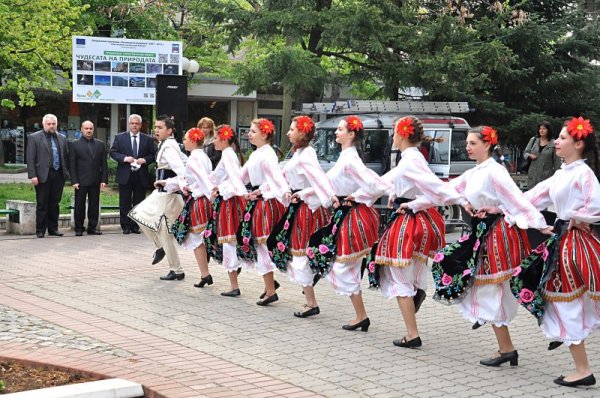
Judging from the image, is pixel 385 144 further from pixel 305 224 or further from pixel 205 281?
pixel 305 224

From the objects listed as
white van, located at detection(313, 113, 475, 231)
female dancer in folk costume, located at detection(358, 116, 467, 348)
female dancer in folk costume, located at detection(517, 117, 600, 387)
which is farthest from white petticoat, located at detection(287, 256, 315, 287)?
white van, located at detection(313, 113, 475, 231)

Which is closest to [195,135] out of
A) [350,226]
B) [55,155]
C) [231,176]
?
[231,176]

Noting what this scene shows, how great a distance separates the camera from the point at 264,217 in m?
9.88

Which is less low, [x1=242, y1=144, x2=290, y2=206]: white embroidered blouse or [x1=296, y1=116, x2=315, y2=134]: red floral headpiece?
[x1=296, y1=116, x2=315, y2=134]: red floral headpiece

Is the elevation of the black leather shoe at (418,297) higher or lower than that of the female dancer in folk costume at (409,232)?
lower

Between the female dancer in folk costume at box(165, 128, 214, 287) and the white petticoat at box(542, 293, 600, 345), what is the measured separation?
4.76m

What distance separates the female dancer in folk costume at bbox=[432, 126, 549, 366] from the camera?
287 inches

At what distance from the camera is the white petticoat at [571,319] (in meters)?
6.80

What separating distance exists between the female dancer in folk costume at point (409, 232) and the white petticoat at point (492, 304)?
698mm

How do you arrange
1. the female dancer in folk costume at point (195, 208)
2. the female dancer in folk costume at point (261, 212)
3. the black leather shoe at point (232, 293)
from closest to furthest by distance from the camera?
1. the female dancer in folk costume at point (261, 212)
2. the black leather shoe at point (232, 293)
3. the female dancer in folk costume at point (195, 208)

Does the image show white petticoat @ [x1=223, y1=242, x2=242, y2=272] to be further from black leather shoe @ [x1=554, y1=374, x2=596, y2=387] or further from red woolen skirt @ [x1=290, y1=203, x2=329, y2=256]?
black leather shoe @ [x1=554, y1=374, x2=596, y2=387]

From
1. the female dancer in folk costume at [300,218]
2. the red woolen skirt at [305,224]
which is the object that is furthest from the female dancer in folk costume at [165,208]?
the red woolen skirt at [305,224]

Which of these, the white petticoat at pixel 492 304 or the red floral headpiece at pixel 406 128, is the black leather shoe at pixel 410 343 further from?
the red floral headpiece at pixel 406 128

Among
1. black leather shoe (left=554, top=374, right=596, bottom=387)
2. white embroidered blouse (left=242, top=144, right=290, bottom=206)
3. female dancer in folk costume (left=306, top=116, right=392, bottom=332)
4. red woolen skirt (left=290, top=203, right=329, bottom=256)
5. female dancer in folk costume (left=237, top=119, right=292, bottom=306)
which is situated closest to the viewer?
black leather shoe (left=554, top=374, right=596, bottom=387)
